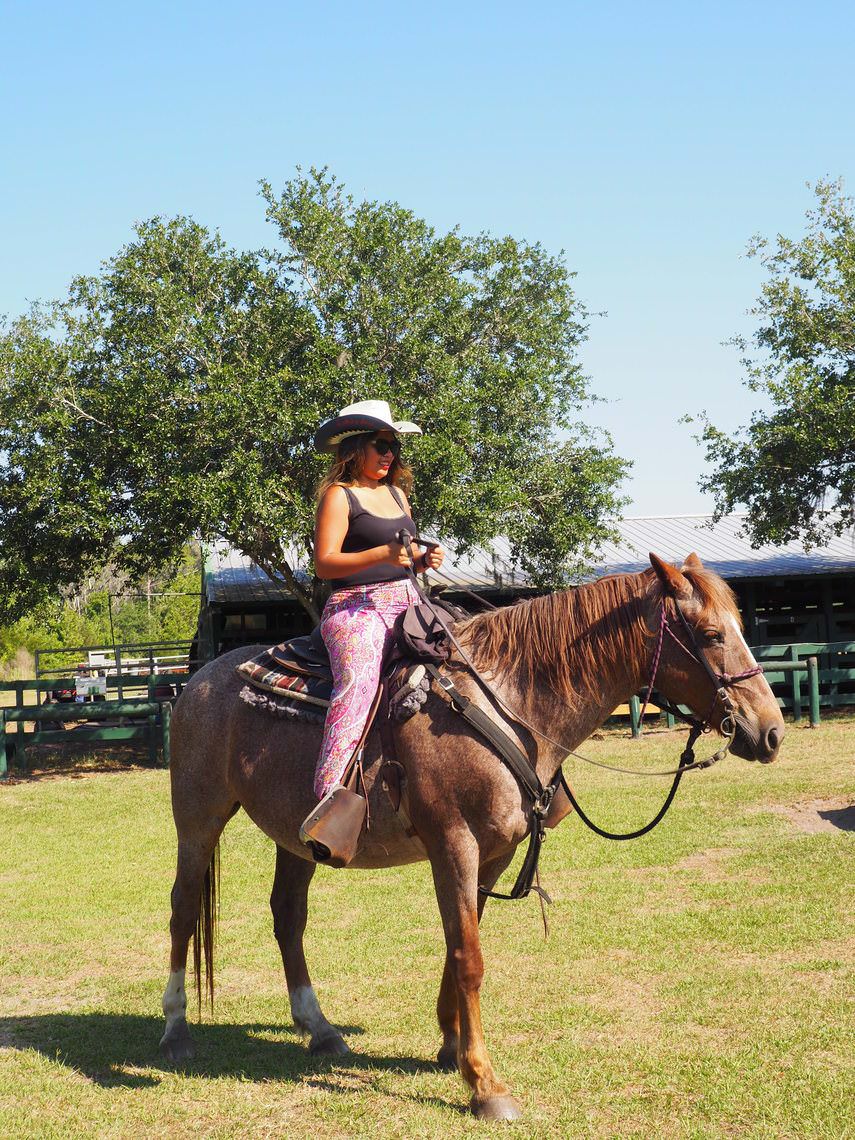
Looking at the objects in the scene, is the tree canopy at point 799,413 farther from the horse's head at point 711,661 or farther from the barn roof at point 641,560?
the horse's head at point 711,661

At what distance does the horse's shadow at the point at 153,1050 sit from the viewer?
468cm

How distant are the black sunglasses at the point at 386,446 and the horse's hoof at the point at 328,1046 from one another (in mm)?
2814

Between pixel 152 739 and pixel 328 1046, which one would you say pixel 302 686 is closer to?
pixel 328 1046

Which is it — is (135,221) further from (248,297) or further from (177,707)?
(177,707)

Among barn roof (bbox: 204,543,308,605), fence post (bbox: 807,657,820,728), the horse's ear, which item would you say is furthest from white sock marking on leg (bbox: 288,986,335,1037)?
barn roof (bbox: 204,543,308,605)

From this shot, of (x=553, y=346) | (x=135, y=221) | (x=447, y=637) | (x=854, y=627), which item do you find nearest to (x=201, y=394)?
(x=135, y=221)

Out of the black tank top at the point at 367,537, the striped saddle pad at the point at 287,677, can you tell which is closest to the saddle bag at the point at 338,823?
the striped saddle pad at the point at 287,677

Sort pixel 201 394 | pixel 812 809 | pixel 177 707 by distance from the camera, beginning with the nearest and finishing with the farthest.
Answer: pixel 177 707
pixel 812 809
pixel 201 394

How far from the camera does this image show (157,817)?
484 inches

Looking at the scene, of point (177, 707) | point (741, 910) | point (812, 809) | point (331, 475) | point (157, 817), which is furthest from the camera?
point (157, 817)

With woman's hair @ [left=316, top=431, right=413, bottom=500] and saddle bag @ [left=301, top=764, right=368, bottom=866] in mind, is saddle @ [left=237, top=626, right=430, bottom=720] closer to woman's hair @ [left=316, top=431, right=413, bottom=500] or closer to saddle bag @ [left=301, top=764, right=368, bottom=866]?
saddle bag @ [left=301, top=764, right=368, bottom=866]

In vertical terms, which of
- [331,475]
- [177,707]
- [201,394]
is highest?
[201,394]

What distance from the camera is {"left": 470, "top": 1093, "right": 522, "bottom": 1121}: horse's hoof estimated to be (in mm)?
3969

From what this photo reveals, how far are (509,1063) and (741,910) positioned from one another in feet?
9.53
